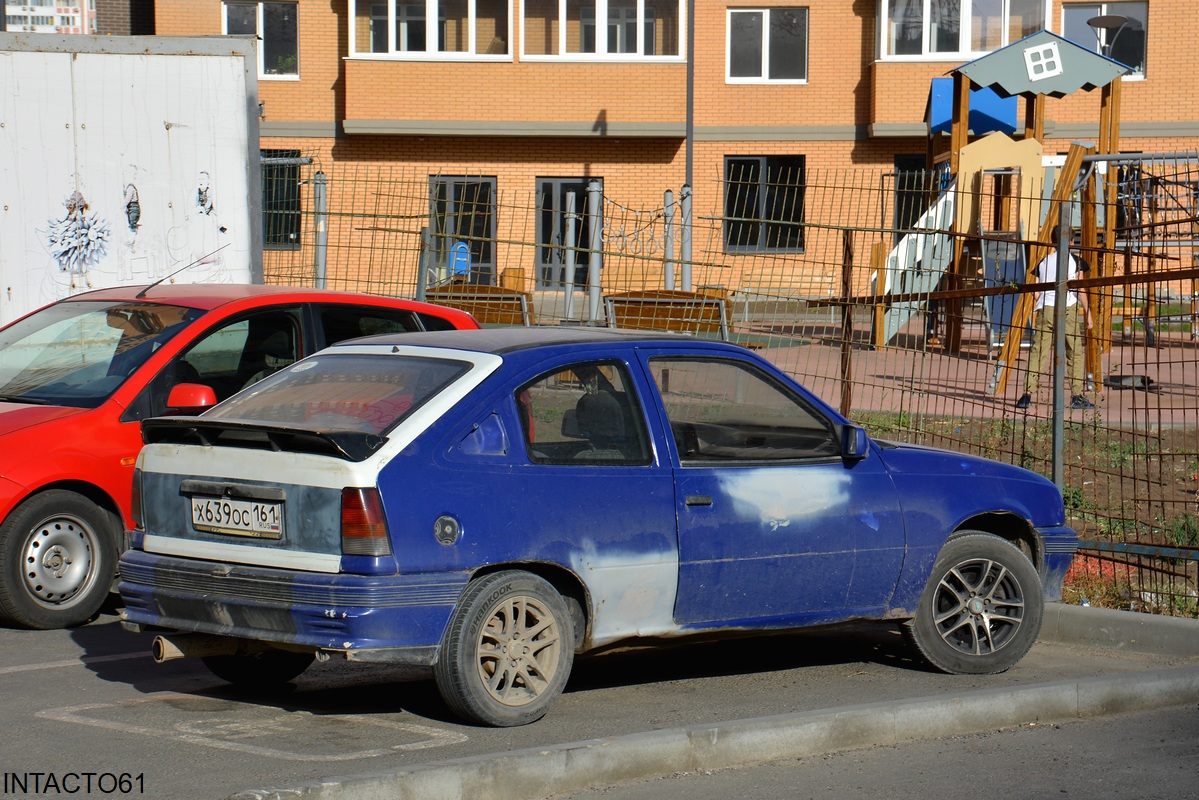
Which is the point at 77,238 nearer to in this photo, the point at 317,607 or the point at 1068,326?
the point at 317,607

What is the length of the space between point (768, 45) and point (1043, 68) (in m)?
10.0

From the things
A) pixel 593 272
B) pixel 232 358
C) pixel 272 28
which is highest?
pixel 272 28

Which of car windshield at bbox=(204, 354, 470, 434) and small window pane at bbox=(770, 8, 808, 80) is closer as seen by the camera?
car windshield at bbox=(204, 354, 470, 434)

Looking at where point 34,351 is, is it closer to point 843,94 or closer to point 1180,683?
point 1180,683

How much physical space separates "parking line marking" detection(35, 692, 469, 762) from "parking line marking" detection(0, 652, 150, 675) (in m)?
0.79

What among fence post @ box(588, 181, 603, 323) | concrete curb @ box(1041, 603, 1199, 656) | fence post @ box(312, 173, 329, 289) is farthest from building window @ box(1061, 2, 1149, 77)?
concrete curb @ box(1041, 603, 1199, 656)

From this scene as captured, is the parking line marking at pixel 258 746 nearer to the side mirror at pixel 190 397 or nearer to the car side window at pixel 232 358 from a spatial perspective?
the side mirror at pixel 190 397

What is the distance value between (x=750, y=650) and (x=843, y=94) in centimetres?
2343

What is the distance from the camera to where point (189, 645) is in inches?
227

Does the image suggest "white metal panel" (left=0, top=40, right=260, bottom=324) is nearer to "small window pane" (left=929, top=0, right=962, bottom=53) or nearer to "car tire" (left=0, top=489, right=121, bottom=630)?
"car tire" (left=0, top=489, right=121, bottom=630)

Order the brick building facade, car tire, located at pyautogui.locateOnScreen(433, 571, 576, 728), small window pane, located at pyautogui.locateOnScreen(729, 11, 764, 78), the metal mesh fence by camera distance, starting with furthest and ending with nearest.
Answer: small window pane, located at pyautogui.locateOnScreen(729, 11, 764, 78)
the brick building facade
the metal mesh fence
car tire, located at pyautogui.locateOnScreen(433, 571, 576, 728)

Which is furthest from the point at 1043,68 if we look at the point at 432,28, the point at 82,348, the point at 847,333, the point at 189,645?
the point at 189,645

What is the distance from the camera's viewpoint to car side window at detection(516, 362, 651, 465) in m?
5.88

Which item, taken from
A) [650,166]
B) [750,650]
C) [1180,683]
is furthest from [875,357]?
[650,166]
